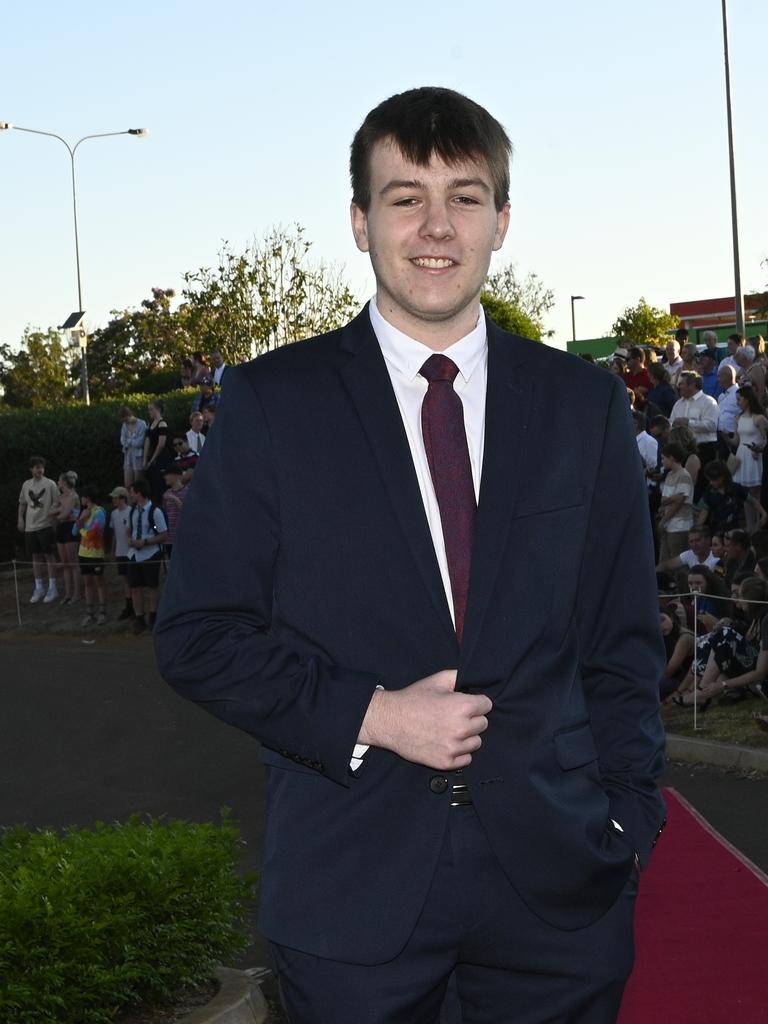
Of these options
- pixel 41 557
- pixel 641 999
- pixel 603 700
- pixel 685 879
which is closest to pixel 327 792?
pixel 603 700

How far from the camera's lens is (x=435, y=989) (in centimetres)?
239

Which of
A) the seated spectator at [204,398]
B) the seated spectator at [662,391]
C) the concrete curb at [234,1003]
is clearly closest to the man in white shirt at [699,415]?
the seated spectator at [662,391]

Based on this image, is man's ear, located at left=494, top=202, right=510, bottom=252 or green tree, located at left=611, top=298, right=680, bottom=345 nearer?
man's ear, located at left=494, top=202, right=510, bottom=252

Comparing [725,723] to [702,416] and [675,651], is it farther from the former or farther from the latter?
[702,416]

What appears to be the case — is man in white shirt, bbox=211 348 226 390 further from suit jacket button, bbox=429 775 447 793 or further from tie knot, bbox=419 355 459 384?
suit jacket button, bbox=429 775 447 793

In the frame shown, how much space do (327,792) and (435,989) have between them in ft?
1.18

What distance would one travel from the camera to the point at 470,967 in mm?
2438

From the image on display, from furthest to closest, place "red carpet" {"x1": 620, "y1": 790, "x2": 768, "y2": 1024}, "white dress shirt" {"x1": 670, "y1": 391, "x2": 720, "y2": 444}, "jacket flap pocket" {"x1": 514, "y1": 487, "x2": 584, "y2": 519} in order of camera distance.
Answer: "white dress shirt" {"x1": 670, "y1": 391, "x2": 720, "y2": 444} → "red carpet" {"x1": 620, "y1": 790, "x2": 768, "y2": 1024} → "jacket flap pocket" {"x1": 514, "y1": 487, "x2": 584, "y2": 519}

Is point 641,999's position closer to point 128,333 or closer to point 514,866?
point 514,866


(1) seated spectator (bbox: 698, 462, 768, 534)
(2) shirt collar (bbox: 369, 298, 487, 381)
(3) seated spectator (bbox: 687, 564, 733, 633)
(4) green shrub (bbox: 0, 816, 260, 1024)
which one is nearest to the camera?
(2) shirt collar (bbox: 369, 298, 487, 381)

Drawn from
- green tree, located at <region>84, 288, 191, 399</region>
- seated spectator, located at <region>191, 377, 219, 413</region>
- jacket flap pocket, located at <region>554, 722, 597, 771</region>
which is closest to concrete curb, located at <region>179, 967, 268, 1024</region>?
jacket flap pocket, located at <region>554, 722, 597, 771</region>

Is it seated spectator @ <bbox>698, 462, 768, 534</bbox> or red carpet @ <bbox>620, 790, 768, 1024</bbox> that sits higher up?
seated spectator @ <bbox>698, 462, 768, 534</bbox>

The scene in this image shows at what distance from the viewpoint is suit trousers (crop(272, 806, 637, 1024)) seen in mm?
2342

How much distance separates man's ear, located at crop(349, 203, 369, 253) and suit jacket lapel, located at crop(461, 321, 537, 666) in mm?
284
